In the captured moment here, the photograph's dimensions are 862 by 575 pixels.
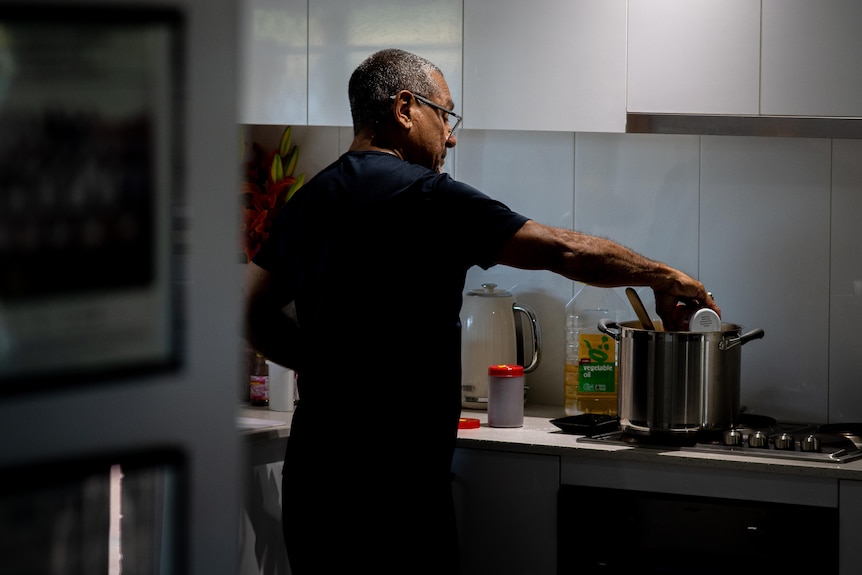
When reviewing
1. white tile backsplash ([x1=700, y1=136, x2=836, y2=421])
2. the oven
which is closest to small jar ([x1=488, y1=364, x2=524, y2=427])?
the oven

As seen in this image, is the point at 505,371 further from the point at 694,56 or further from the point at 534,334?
the point at 694,56

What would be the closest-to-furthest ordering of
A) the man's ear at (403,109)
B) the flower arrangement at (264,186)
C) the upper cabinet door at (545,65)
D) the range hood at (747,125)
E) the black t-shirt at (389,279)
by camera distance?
the black t-shirt at (389,279) < the man's ear at (403,109) < the range hood at (747,125) < the upper cabinet door at (545,65) < the flower arrangement at (264,186)

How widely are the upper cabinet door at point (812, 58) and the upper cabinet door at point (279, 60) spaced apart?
3.57 feet

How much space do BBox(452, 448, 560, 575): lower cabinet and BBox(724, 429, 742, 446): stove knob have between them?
1.15ft

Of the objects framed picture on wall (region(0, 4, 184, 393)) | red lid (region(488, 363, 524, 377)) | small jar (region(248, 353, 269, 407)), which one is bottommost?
small jar (region(248, 353, 269, 407))

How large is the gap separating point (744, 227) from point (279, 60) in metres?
1.23

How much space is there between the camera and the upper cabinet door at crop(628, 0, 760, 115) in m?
2.12

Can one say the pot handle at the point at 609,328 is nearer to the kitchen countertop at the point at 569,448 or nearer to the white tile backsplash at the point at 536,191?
the kitchen countertop at the point at 569,448

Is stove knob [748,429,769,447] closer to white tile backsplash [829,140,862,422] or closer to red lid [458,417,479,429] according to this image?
white tile backsplash [829,140,862,422]

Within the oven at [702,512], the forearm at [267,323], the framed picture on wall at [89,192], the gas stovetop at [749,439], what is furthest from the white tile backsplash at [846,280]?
the framed picture on wall at [89,192]

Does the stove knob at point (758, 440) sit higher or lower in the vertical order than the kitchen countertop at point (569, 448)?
higher

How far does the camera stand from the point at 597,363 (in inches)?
95.3

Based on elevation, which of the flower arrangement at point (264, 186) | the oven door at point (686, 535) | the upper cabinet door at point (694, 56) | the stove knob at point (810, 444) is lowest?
the oven door at point (686, 535)

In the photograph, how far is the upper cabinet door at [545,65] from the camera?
2.21 meters
